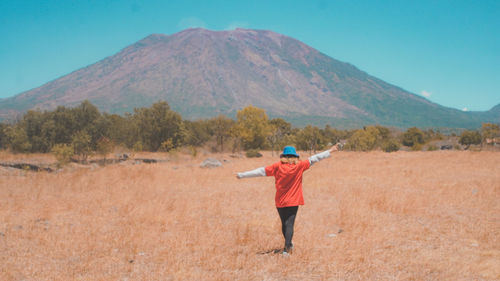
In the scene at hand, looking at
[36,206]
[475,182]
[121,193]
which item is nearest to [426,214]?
[475,182]

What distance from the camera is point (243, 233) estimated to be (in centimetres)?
728

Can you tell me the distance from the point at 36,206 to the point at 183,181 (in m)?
7.19

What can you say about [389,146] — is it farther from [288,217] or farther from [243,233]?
[288,217]

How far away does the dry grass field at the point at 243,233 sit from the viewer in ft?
17.0

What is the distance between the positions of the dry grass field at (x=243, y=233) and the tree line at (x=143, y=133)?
47.3ft

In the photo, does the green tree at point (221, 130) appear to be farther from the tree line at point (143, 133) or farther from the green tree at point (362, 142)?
the green tree at point (362, 142)

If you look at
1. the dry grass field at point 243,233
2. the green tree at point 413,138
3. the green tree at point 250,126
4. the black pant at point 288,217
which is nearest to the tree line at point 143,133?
the green tree at point 250,126

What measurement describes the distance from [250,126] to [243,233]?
45.6 meters

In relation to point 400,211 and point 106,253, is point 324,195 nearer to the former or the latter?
point 400,211

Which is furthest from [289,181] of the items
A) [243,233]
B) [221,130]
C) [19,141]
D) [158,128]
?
[221,130]

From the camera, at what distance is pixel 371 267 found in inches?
208

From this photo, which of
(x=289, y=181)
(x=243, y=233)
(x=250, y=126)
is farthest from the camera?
(x=250, y=126)

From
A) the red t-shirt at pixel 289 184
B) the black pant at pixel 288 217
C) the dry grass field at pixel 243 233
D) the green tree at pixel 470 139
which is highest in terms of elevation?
the green tree at pixel 470 139

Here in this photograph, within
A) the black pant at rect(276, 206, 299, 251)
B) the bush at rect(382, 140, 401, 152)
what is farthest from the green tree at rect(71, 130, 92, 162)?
the bush at rect(382, 140, 401, 152)
